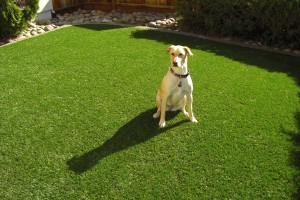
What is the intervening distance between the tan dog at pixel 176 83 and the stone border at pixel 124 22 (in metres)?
4.96

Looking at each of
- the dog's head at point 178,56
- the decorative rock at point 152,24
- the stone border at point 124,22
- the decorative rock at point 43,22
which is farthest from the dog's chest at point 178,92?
the decorative rock at point 43,22

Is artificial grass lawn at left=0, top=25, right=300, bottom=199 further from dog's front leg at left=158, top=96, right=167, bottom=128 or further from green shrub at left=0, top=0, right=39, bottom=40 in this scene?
green shrub at left=0, top=0, right=39, bottom=40

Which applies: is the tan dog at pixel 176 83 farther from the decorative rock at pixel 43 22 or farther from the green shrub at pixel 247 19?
the decorative rock at pixel 43 22

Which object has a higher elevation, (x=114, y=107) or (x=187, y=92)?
(x=187, y=92)

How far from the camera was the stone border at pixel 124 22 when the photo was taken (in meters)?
9.57

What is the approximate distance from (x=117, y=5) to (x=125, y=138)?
1146 cm

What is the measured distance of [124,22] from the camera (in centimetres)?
1291

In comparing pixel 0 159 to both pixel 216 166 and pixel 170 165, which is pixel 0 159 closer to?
pixel 170 165

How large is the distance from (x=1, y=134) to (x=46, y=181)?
63.9 inches

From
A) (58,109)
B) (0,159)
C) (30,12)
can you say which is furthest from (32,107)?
(30,12)

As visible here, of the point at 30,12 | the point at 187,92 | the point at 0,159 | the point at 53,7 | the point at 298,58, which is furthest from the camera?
the point at 53,7

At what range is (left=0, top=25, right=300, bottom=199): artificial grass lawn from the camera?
4.20 metres

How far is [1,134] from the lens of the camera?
17.4 ft

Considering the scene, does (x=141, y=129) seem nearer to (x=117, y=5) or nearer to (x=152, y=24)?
(x=152, y=24)
